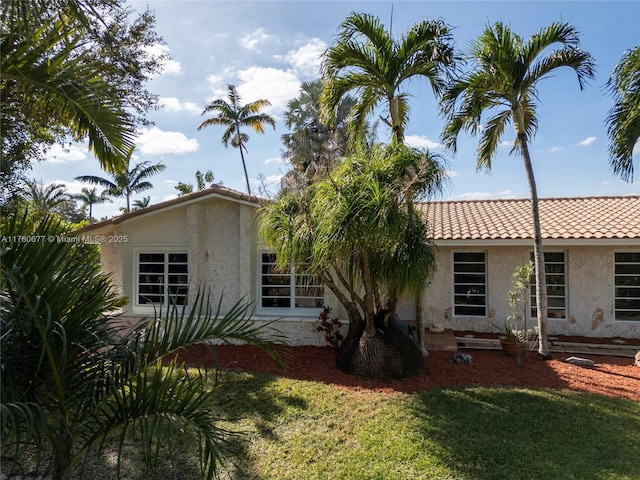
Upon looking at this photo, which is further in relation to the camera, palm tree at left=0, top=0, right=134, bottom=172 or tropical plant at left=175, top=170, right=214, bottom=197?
tropical plant at left=175, top=170, right=214, bottom=197

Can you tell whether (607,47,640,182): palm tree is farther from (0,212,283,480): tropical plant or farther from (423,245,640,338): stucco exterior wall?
(0,212,283,480): tropical plant

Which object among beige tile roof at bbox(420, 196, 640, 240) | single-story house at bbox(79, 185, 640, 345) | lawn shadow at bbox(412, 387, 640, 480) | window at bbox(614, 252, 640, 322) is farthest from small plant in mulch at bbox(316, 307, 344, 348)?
window at bbox(614, 252, 640, 322)

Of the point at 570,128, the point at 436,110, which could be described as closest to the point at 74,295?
the point at 436,110

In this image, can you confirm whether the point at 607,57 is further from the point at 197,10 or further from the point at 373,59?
the point at 197,10

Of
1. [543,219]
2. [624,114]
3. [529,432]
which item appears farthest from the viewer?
[543,219]

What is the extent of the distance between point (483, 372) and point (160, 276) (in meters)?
11.0

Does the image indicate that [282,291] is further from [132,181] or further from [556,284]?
[132,181]

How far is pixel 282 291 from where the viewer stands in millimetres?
12391

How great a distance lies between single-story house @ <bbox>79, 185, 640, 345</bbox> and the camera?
39.5 ft

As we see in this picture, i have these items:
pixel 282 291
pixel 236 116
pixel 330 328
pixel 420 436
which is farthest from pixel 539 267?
pixel 236 116

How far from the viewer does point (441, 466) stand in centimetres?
514

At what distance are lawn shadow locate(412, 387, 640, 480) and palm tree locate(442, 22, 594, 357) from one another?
362cm

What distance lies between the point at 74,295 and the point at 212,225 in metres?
9.24

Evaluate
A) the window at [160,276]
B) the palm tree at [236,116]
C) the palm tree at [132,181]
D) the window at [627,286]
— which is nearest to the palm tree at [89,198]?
the palm tree at [132,181]
